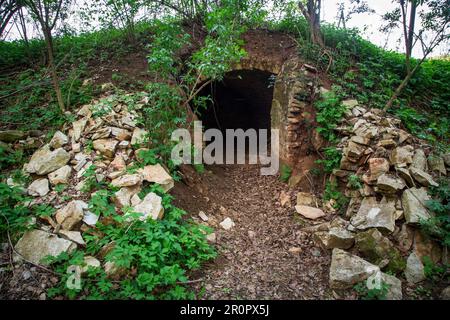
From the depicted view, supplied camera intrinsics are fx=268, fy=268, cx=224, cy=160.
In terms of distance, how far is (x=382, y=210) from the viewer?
367cm

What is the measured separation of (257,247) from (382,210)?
1812 mm

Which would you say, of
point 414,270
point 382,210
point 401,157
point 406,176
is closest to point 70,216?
point 382,210

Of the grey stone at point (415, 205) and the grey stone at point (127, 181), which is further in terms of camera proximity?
the grey stone at point (127, 181)

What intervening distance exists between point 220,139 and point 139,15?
406 cm

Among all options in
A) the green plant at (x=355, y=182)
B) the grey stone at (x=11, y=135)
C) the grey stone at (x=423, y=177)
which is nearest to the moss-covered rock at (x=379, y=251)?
the green plant at (x=355, y=182)

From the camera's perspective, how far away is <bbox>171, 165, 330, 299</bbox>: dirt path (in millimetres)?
3205

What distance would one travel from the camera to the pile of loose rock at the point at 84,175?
3.12 m

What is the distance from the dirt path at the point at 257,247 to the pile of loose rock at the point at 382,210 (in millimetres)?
289

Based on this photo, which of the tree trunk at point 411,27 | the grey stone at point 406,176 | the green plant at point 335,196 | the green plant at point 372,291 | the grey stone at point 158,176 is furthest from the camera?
the tree trunk at point 411,27

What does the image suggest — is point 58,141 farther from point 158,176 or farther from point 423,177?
point 423,177

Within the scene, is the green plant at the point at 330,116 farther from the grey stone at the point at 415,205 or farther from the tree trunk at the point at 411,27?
the tree trunk at the point at 411,27

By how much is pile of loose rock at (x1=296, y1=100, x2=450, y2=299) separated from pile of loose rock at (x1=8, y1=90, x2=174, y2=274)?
2454mm

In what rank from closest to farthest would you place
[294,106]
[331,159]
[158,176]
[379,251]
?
[379,251] < [158,176] < [331,159] < [294,106]

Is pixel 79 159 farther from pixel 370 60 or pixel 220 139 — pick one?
pixel 370 60
